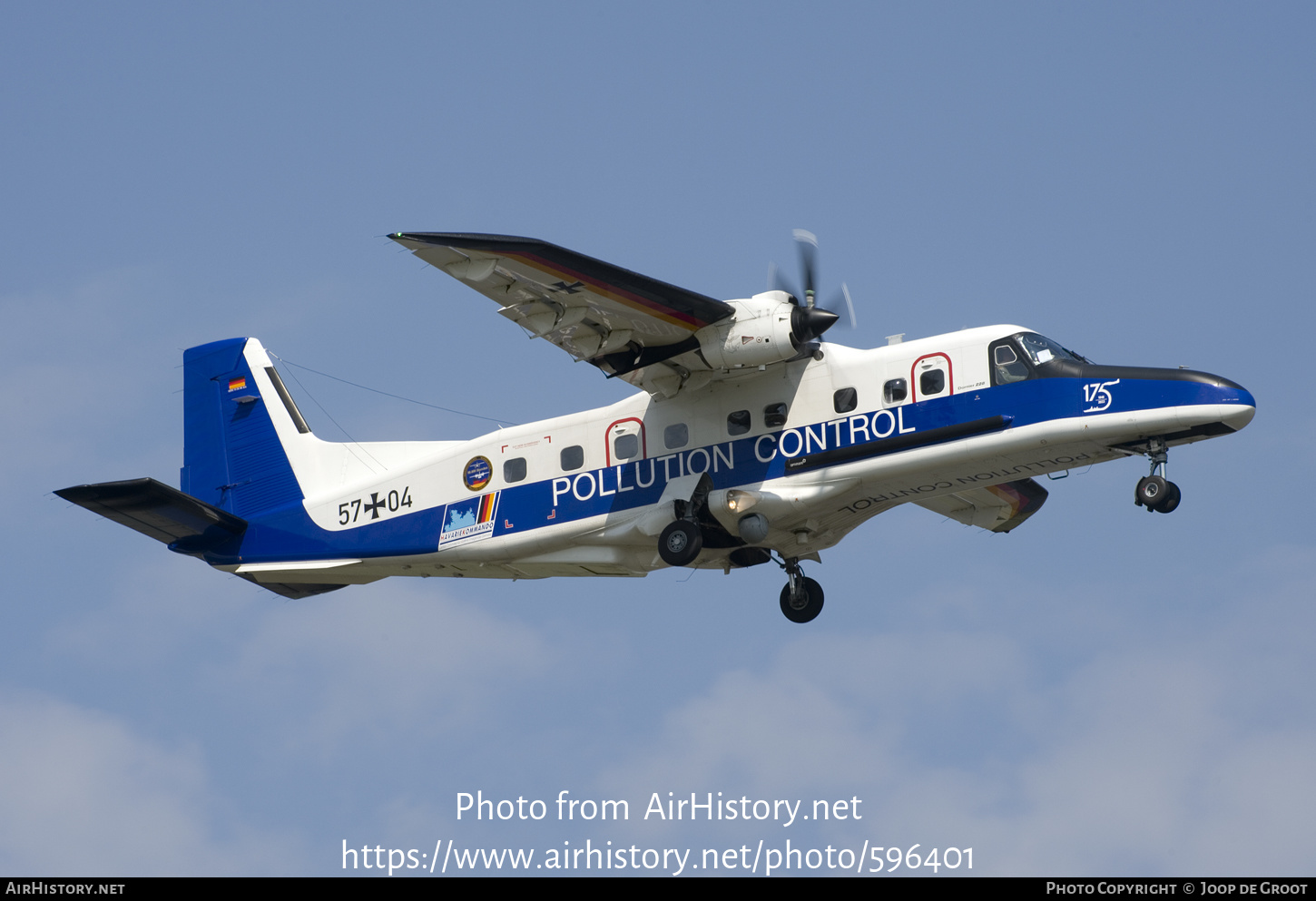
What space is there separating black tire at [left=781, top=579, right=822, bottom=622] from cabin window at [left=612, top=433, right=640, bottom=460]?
3.02 m

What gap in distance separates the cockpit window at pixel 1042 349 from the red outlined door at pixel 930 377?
95 cm

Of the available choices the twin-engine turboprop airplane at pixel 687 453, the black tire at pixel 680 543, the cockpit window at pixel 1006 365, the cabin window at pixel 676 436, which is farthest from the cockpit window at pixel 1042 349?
the black tire at pixel 680 543

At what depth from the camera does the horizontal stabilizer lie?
20828 mm

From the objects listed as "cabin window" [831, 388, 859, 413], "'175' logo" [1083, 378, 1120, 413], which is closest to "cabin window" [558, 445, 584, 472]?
"cabin window" [831, 388, 859, 413]

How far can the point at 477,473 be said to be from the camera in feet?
71.7

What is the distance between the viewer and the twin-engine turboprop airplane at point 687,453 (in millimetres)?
18641

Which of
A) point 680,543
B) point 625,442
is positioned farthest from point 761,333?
point 680,543

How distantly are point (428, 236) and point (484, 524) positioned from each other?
5.03m

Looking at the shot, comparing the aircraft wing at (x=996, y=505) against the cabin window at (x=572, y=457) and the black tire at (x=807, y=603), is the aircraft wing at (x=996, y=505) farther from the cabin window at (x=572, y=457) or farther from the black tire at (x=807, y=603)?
the cabin window at (x=572, y=457)

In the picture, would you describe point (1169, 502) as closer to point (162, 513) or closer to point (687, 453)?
point (687, 453)

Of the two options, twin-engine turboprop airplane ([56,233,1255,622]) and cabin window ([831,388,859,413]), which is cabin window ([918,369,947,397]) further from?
cabin window ([831,388,859,413])

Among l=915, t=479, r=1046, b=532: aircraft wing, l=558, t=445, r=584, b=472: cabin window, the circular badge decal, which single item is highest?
l=558, t=445, r=584, b=472: cabin window

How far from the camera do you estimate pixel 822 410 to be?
65.0 ft
